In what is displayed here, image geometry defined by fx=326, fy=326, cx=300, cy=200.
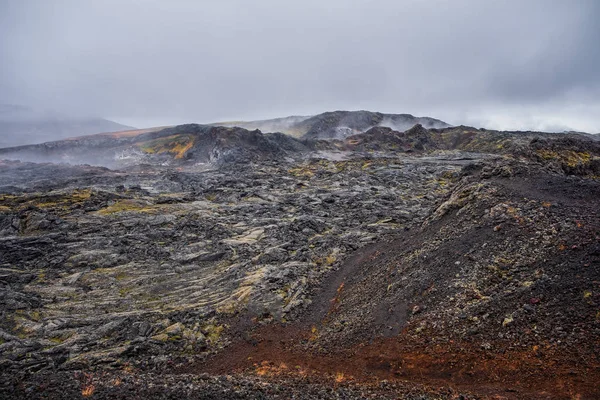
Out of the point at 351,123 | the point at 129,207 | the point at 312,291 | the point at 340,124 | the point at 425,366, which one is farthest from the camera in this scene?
the point at 351,123

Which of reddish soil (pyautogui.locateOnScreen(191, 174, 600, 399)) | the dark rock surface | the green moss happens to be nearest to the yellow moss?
the dark rock surface

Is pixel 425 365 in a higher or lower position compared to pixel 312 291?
higher

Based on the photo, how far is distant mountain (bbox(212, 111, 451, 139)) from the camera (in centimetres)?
13088

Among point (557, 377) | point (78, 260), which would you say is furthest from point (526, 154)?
point (78, 260)

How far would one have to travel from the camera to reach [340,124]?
140 m

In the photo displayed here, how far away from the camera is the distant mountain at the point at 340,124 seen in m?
131

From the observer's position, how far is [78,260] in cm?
2516

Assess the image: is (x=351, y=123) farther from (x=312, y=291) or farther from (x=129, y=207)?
(x=312, y=291)

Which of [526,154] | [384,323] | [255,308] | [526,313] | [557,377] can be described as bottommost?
[255,308]

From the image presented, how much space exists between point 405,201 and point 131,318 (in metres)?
31.2

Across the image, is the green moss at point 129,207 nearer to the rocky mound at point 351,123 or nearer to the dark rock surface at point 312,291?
the dark rock surface at point 312,291

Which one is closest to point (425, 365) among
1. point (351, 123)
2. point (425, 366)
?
point (425, 366)

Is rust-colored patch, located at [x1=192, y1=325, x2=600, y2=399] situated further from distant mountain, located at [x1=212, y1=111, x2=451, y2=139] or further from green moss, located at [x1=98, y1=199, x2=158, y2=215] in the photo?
distant mountain, located at [x1=212, y1=111, x2=451, y2=139]

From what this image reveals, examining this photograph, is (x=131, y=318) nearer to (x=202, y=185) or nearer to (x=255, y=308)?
(x=255, y=308)
